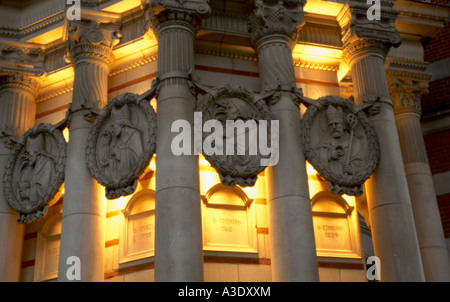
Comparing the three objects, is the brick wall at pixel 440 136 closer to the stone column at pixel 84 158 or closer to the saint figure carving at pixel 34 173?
the stone column at pixel 84 158

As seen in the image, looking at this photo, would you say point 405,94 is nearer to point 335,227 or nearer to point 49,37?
A: point 335,227

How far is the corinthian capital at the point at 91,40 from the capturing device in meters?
15.2

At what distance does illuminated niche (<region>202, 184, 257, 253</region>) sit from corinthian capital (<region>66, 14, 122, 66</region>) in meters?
4.49

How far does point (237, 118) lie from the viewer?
550 inches

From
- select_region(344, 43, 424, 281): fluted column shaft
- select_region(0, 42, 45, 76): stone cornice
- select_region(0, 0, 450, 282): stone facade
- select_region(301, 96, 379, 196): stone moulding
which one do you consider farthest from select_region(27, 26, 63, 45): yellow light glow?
select_region(344, 43, 424, 281): fluted column shaft

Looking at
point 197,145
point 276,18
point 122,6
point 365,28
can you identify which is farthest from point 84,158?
point 365,28

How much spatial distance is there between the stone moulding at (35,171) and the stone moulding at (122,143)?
4.16ft

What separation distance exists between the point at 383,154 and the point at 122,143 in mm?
6297

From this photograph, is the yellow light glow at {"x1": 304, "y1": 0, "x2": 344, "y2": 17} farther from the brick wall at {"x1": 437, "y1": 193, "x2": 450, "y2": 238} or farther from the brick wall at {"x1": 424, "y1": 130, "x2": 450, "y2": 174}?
the brick wall at {"x1": 437, "y1": 193, "x2": 450, "y2": 238}

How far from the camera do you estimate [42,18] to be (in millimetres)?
16578

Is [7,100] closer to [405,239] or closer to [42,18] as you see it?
[42,18]

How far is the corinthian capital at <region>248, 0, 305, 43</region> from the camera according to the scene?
14.9 meters

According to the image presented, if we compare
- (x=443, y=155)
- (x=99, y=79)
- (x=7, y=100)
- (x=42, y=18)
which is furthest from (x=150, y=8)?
(x=443, y=155)
